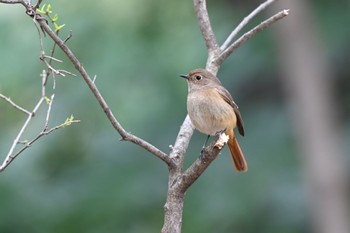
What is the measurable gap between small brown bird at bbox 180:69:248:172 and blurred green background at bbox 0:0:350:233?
2054mm

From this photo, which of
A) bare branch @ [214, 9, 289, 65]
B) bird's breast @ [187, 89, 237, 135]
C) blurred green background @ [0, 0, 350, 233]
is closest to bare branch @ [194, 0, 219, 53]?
bare branch @ [214, 9, 289, 65]

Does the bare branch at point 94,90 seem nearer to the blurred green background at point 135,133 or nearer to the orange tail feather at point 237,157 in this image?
the orange tail feather at point 237,157

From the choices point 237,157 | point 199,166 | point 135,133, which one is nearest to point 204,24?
point 237,157

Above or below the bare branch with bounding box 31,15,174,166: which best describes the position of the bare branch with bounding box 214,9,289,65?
above

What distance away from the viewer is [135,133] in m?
7.83

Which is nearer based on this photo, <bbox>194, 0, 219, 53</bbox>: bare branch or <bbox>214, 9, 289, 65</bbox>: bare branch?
<bbox>214, 9, 289, 65</bbox>: bare branch

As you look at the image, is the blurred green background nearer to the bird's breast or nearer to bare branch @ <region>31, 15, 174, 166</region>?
the bird's breast

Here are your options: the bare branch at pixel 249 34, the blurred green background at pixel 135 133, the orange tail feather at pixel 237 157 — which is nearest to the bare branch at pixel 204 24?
the bare branch at pixel 249 34

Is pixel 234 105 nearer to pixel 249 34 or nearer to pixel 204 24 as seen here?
pixel 204 24

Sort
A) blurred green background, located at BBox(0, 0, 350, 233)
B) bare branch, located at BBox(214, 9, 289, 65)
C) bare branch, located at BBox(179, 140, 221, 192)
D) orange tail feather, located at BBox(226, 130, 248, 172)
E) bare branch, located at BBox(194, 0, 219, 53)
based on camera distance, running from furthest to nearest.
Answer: blurred green background, located at BBox(0, 0, 350, 233) → orange tail feather, located at BBox(226, 130, 248, 172) → bare branch, located at BBox(194, 0, 219, 53) → bare branch, located at BBox(214, 9, 289, 65) → bare branch, located at BBox(179, 140, 221, 192)

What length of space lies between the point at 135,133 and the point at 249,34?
338 centimetres

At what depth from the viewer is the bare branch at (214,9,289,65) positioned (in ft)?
14.1

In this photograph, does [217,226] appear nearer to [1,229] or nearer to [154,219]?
[154,219]

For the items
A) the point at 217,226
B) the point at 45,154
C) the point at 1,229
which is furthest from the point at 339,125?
the point at 1,229
